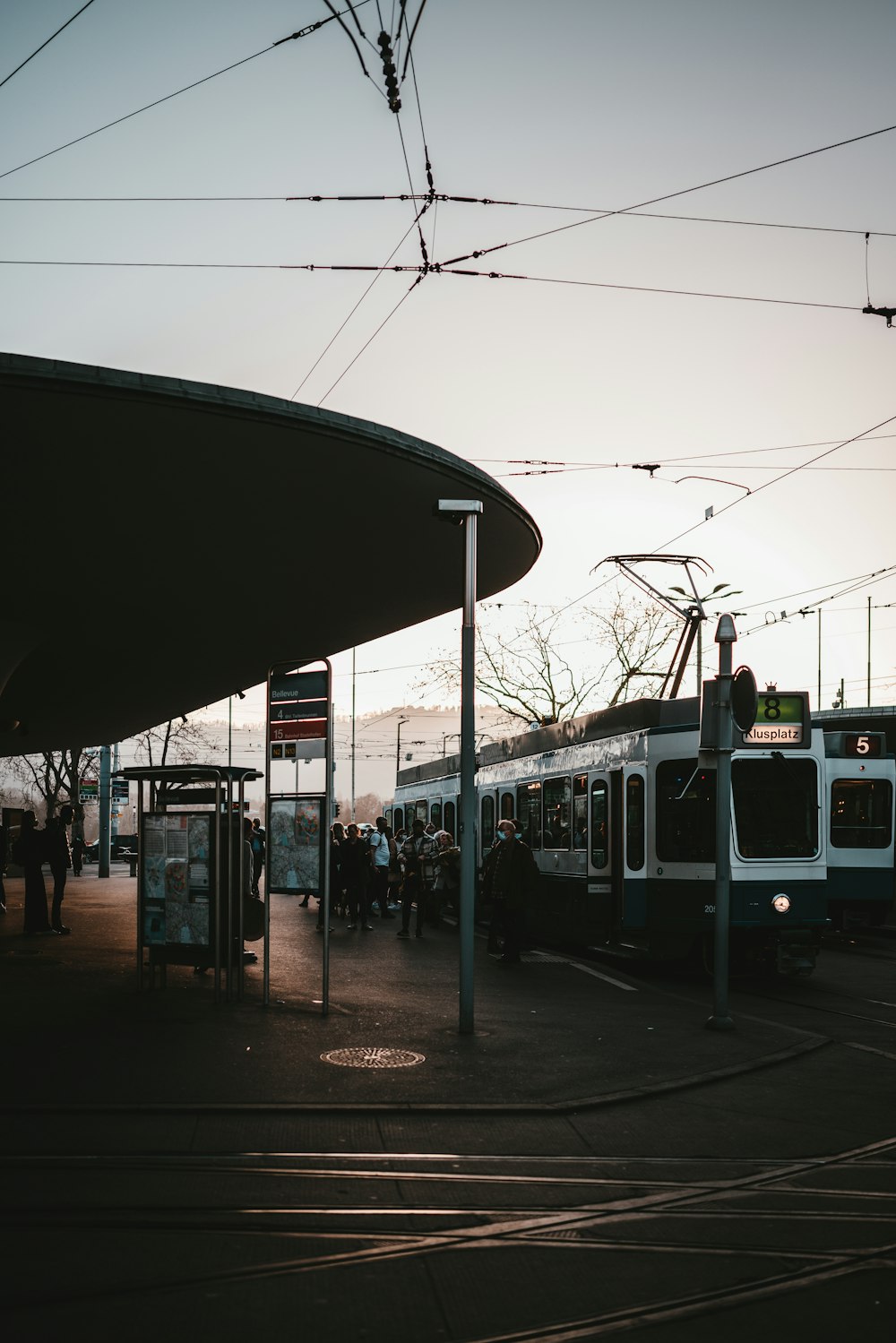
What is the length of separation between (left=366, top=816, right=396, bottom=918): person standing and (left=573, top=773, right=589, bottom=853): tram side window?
614 centimetres

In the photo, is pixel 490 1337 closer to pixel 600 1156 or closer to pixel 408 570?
pixel 600 1156

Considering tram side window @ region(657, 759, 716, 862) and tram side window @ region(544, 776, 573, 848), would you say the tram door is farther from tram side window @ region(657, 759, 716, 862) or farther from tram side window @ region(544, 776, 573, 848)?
tram side window @ region(544, 776, 573, 848)

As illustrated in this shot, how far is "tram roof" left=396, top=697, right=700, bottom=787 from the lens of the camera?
15805mm

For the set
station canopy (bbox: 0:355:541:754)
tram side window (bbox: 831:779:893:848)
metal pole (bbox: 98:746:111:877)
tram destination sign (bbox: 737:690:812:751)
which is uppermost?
station canopy (bbox: 0:355:541:754)

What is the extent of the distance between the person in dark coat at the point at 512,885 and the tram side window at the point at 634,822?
49.7 inches

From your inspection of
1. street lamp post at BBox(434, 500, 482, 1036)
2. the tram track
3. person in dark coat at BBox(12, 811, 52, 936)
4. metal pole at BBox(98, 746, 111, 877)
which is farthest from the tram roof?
metal pole at BBox(98, 746, 111, 877)

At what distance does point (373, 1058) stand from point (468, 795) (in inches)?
95.8

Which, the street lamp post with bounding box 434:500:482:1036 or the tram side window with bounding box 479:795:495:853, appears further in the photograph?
the tram side window with bounding box 479:795:495:853

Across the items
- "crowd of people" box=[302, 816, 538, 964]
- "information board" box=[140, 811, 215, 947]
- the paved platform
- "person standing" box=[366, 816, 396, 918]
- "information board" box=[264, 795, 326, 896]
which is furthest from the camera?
"person standing" box=[366, 816, 396, 918]

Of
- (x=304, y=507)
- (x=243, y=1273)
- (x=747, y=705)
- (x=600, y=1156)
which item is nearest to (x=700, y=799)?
(x=747, y=705)

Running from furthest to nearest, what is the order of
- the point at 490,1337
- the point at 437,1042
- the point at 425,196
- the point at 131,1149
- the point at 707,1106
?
the point at 425,196 < the point at 437,1042 < the point at 707,1106 < the point at 131,1149 < the point at 490,1337

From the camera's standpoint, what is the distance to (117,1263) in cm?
514

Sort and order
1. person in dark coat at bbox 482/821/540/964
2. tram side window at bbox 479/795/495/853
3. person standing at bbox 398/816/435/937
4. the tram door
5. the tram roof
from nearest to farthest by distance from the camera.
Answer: the tram roof
person in dark coat at bbox 482/821/540/964
the tram door
person standing at bbox 398/816/435/937
tram side window at bbox 479/795/495/853

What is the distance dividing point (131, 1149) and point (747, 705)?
6.42 m
